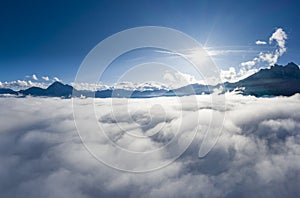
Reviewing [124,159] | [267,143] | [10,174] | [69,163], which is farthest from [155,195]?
[10,174]

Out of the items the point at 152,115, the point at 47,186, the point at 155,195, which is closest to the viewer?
the point at 47,186

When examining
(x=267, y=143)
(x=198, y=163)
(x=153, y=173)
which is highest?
(x=267, y=143)

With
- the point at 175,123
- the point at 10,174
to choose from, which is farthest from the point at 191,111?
the point at 10,174

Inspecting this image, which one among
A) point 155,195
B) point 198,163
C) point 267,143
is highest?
point 267,143

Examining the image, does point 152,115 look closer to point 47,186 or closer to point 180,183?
point 180,183

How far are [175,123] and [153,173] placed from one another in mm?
66326

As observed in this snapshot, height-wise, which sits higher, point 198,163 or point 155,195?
point 198,163

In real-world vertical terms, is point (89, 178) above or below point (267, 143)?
below

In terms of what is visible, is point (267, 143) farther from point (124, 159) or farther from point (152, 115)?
point (124, 159)

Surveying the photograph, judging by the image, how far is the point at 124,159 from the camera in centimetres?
18112

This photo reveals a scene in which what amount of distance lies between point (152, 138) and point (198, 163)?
50.0 meters

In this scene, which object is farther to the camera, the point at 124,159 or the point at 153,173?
the point at 153,173

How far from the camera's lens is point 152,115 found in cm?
18812

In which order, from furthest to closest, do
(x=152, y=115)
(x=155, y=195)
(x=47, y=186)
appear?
(x=152, y=115) → (x=155, y=195) → (x=47, y=186)
